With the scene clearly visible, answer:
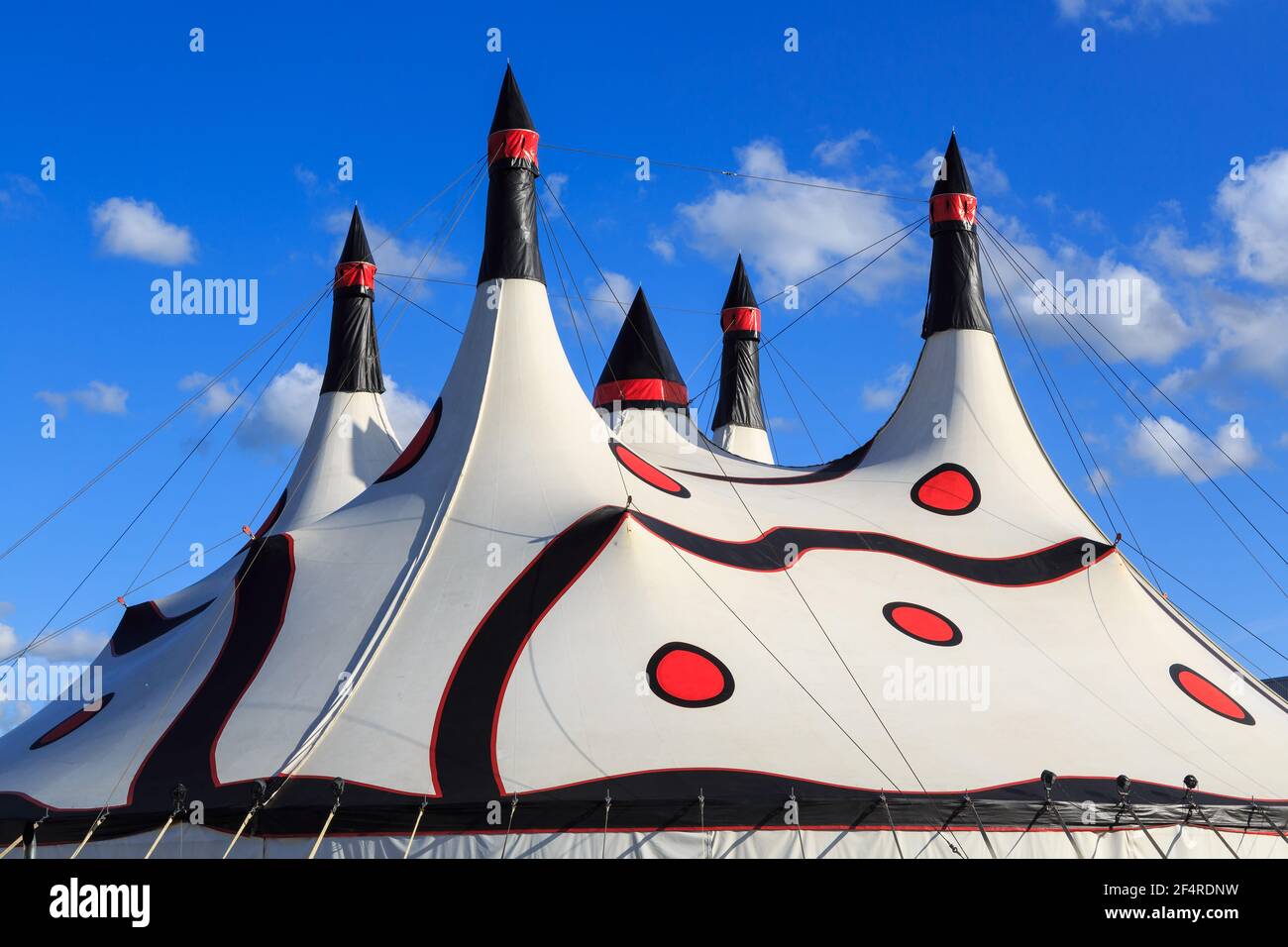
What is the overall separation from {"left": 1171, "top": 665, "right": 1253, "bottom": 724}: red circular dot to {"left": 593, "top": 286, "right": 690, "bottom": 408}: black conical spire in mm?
10528

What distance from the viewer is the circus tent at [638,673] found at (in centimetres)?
912

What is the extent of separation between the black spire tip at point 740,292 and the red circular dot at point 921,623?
13.3 meters

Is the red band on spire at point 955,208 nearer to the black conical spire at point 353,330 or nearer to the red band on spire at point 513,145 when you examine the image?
the red band on spire at point 513,145

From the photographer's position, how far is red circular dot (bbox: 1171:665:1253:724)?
470 inches

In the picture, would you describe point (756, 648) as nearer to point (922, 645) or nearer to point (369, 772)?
point (922, 645)

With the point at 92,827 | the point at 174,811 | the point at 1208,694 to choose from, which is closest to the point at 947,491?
the point at 1208,694

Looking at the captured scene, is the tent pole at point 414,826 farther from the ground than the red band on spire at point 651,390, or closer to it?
closer to it

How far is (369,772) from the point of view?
30.6ft

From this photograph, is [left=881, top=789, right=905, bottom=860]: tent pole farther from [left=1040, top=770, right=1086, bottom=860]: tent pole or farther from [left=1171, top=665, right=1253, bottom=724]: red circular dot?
[left=1171, top=665, right=1253, bottom=724]: red circular dot

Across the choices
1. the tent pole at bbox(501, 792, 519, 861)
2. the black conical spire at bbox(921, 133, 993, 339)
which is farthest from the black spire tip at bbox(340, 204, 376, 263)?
the tent pole at bbox(501, 792, 519, 861)

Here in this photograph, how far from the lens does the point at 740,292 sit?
24.9m

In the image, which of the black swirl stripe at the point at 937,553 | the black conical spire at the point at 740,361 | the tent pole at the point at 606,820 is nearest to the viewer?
the tent pole at the point at 606,820

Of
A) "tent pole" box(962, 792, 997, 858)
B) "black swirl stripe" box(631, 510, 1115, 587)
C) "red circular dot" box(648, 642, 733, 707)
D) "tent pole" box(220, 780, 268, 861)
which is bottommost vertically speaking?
"tent pole" box(962, 792, 997, 858)

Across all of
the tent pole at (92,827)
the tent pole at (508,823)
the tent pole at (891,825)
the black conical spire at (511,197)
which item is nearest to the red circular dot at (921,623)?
the tent pole at (891,825)
